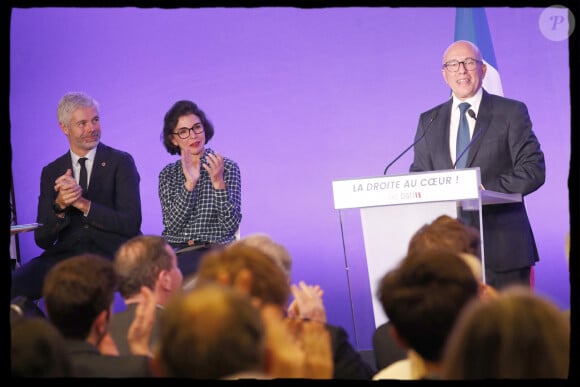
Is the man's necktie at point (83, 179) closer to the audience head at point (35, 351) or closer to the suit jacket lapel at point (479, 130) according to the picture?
the suit jacket lapel at point (479, 130)

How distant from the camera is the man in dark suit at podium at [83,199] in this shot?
4803 mm

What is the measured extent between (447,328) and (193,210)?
314 cm

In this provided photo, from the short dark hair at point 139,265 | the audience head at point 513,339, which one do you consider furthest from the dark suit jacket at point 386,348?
the audience head at point 513,339

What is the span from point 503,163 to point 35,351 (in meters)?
3.34

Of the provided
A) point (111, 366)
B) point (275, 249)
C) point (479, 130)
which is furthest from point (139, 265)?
point (479, 130)

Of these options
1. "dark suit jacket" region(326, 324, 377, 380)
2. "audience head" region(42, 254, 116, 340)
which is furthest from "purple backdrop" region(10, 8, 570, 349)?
"audience head" region(42, 254, 116, 340)

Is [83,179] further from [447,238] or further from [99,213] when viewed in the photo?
[447,238]

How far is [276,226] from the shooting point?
587 cm

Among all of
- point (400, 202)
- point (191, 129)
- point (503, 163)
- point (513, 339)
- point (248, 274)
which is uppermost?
point (191, 129)

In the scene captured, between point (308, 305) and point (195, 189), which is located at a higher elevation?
point (195, 189)

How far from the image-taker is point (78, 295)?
8.26ft

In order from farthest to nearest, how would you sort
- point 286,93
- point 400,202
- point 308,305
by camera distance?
1. point 286,93
2. point 400,202
3. point 308,305

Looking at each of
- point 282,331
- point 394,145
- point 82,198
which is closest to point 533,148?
point 394,145

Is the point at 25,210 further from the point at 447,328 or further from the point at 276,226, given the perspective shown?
the point at 447,328
